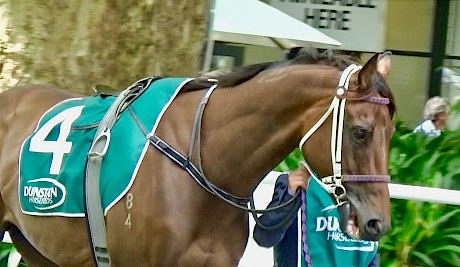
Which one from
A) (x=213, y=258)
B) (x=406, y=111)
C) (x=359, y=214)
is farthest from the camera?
(x=406, y=111)

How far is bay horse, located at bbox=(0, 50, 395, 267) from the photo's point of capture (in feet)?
12.5

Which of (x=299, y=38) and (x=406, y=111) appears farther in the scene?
(x=406, y=111)

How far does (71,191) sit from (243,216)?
81 cm

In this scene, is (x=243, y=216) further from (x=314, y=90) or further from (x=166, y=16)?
(x=166, y=16)

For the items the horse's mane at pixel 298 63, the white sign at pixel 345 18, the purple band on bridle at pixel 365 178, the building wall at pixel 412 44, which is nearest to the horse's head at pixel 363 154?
the purple band on bridle at pixel 365 178

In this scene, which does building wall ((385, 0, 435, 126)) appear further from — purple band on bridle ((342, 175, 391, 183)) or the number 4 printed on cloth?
purple band on bridle ((342, 175, 391, 183))

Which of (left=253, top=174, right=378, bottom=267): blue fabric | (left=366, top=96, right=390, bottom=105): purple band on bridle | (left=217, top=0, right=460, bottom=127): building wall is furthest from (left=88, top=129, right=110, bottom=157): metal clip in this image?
(left=217, top=0, right=460, bottom=127): building wall

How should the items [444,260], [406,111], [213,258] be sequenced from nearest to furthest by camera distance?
[213,258] < [444,260] < [406,111]

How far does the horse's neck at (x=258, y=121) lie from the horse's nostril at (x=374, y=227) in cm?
46

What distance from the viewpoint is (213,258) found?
4.07 m

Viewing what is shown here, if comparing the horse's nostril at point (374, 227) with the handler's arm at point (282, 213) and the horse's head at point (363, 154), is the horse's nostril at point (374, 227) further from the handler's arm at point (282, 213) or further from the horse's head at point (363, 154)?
the handler's arm at point (282, 213)

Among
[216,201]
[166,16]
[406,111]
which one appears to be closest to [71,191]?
[216,201]

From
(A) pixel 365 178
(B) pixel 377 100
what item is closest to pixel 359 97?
(B) pixel 377 100

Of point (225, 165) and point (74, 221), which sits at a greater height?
point (225, 165)
